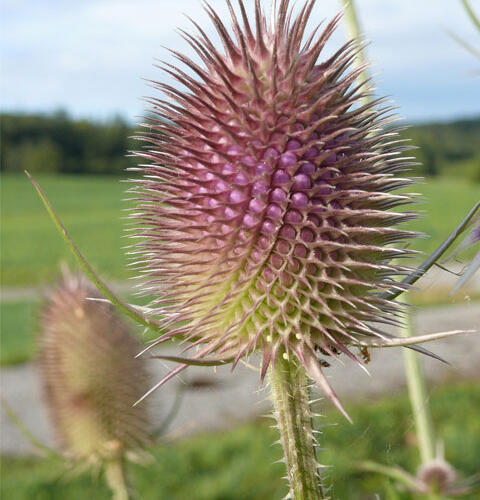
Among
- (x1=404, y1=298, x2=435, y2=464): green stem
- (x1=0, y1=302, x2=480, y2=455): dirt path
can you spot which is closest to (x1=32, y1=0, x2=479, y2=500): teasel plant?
(x1=404, y1=298, x2=435, y2=464): green stem

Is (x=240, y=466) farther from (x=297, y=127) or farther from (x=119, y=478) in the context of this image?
(x=297, y=127)

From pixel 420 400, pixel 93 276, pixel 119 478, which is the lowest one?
pixel 119 478

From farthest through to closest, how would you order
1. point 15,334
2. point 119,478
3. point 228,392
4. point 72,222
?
point 72,222 < point 15,334 < point 228,392 < point 119,478

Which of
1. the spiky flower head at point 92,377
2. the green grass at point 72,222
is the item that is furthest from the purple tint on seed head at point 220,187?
the green grass at point 72,222

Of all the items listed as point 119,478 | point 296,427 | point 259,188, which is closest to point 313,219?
point 259,188

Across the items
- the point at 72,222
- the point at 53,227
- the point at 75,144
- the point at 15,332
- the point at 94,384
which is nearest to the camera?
the point at 94,384

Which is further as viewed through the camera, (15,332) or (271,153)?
(15,332)

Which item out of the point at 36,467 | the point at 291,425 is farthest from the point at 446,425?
the point at 291,425

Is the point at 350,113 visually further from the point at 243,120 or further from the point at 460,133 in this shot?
the point at 460,133
